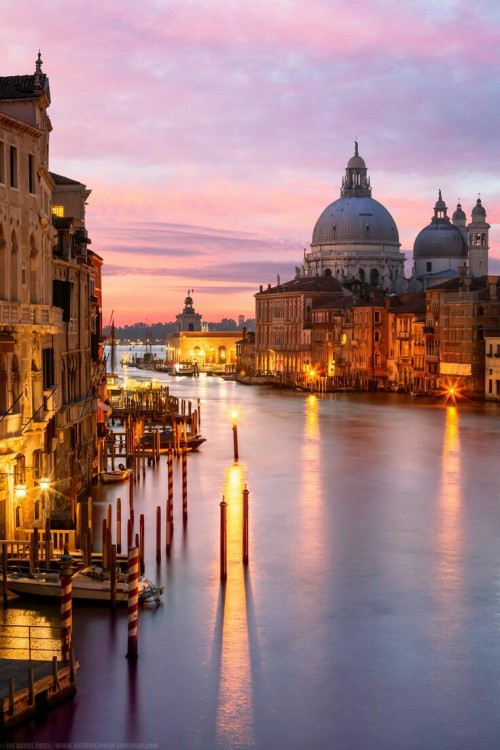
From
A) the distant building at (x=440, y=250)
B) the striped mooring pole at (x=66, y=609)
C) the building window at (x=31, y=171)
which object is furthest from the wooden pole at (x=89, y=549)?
the distant building at (x=440, y=250)

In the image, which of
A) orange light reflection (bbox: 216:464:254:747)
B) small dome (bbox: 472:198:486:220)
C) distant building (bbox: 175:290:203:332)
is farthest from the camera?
distant building (bbox: 175:290:203:332)

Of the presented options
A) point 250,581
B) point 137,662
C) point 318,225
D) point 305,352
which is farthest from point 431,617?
point 318,225

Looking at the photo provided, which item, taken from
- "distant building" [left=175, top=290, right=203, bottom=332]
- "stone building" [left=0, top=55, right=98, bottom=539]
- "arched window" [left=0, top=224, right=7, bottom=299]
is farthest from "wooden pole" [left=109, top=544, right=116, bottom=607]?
"distant building" [left=175, top=290, right=203, bottom=332]

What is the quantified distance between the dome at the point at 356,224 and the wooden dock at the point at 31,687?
9759 cm

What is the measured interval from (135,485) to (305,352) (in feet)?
208

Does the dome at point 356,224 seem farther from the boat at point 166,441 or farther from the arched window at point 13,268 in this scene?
the arched window at point 13,268

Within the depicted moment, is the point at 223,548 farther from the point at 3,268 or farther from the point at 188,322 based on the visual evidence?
the point at 188,322

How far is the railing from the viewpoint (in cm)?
1370

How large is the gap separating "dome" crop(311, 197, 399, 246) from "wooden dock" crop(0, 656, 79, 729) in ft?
320

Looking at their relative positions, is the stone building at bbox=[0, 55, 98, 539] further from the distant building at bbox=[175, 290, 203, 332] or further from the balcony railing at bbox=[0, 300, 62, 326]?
the distant building at bbox=[175, 290, 203, 332]

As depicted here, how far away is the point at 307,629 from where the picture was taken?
15.9 metres

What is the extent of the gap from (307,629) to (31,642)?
11.8 ft

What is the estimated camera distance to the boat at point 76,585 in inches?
615

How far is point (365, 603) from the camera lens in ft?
56.5
